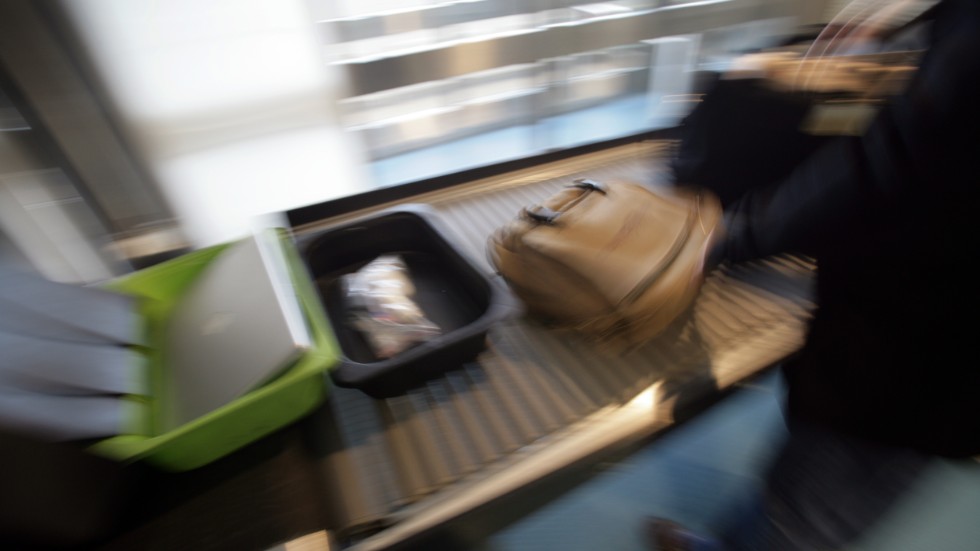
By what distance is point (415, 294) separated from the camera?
0.89 metres

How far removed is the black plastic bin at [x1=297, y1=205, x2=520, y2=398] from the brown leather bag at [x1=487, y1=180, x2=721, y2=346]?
0.08m

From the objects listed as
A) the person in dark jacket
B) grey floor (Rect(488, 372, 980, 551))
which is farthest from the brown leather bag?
grey floor (Rect(488, 372, 980, 551))

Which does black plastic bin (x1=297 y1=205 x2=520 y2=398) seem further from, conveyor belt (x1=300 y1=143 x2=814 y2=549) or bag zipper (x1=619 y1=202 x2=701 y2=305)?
bag zipper (x1=619 y1=202 x2=701 y2=305)

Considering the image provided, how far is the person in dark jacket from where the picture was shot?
469 mm

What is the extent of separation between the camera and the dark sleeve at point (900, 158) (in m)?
0.43

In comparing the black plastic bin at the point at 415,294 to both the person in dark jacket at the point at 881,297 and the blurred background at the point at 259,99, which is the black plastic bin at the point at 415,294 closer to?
the blurred background at the point at 259,99

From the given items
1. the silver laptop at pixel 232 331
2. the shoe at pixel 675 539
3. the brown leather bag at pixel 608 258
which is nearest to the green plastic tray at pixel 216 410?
the silver laptop at pixel 232 331

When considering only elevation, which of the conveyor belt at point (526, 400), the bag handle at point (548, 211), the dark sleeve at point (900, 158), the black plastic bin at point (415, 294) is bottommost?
the conveyor belt at point (526, 400)

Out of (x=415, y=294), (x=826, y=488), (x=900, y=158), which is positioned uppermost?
(x=900, y=158)

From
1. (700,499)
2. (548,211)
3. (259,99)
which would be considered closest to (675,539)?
(700,499)

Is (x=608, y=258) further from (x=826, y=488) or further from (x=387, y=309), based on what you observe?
(x=826, y=488)

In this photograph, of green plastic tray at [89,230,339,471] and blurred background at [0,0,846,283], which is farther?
blurred background at [0,0,846,283]

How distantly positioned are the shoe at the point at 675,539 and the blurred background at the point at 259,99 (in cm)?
102

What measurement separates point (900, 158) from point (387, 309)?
0.77 meters
